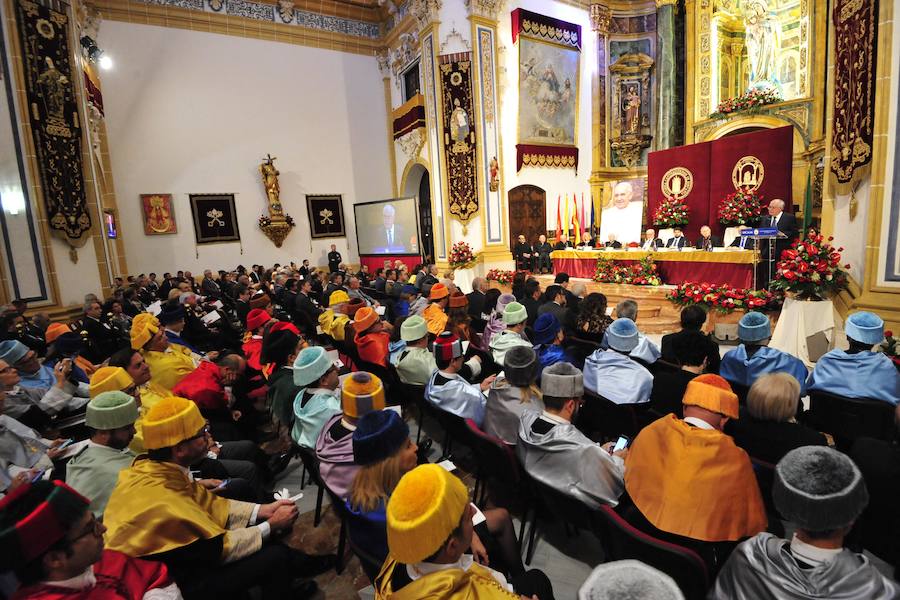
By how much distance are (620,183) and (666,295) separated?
570 centimetres

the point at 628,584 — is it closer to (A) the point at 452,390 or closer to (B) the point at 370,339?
(A) the point at 452,390

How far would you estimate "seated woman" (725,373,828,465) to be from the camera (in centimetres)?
186

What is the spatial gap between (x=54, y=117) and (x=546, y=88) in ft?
34.2

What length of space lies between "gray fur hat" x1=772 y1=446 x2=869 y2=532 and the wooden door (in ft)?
35.2

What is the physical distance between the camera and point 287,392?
3041mm

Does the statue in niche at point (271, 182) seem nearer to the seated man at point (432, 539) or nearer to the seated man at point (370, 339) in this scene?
the seated man at point (370, 339)

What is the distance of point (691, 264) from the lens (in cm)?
718

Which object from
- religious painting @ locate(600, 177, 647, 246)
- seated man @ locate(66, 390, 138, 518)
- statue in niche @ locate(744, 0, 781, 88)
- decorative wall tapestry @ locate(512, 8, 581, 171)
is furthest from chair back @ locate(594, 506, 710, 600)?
statue in niche @ locate(744, 0, 781, 88)

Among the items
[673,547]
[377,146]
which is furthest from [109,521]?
[377,146]

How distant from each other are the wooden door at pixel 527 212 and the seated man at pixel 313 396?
9575 millimetres

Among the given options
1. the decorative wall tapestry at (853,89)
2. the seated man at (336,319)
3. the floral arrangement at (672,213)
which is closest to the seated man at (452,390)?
the seated man at (336,319)

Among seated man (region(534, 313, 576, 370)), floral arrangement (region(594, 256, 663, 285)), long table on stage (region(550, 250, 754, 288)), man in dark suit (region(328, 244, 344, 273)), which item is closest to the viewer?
seated man (region(534, 313, 576, 370))

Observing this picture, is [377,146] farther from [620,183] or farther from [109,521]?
[109,521]

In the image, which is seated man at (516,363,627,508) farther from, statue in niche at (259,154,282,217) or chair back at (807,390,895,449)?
statue in niche at (259,154,282,217)
